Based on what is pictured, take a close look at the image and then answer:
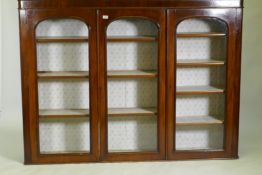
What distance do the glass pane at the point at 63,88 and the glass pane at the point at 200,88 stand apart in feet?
3.07

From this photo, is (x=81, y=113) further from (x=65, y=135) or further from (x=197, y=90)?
(x=197, y=90)

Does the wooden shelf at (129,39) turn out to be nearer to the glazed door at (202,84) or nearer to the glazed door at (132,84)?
the glazed door at (132,84)

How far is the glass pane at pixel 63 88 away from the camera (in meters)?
4.56

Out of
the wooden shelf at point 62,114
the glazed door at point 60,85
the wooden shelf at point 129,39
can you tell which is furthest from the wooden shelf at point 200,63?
the wooden shelf at point 62,114

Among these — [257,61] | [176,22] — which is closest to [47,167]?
[176,22]

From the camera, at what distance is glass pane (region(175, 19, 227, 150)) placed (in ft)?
15.3

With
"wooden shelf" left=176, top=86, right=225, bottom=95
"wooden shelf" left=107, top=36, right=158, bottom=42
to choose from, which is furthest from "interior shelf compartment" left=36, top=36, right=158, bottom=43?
"wooden shelf" left=176, top=86, right=225, bottom=95

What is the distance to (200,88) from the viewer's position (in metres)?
4.72

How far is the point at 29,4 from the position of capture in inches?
170

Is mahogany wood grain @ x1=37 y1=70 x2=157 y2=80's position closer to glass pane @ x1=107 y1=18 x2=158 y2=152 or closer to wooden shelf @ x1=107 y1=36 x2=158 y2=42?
glass pane @ x1=107 y1=18 x2=158 y2=152

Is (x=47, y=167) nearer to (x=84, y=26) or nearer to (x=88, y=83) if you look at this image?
(x=88, y=83)

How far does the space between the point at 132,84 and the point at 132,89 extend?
50 millimetres

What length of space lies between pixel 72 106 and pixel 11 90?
1805mm

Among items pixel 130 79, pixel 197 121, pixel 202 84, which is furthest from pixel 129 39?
pixel 197 121
